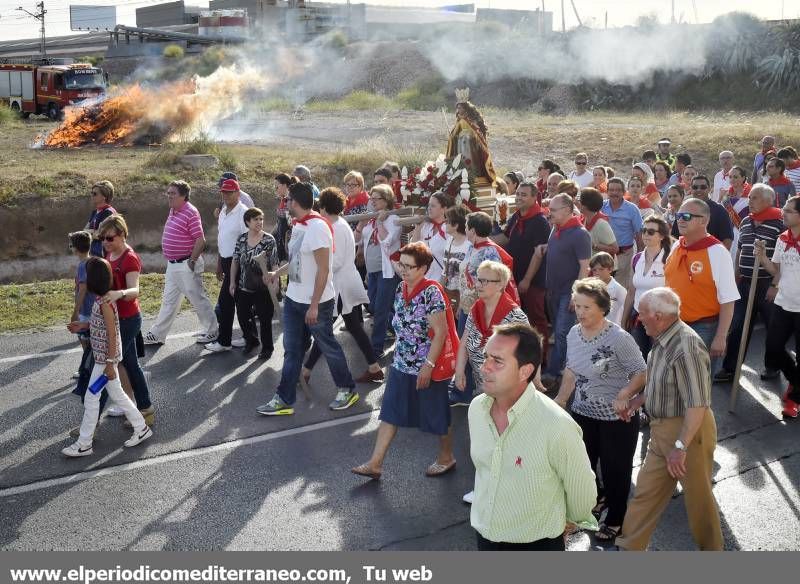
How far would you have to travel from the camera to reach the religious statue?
11820 mm

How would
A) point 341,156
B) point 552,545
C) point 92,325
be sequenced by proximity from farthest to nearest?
1. point 341,156
2. point 92,325
3. point 552,545

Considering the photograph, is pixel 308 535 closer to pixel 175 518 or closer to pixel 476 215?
pixel 175 518

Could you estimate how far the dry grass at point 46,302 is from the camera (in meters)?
10.9

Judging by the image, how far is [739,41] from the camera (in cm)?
4350

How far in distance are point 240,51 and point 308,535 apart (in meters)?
46.1

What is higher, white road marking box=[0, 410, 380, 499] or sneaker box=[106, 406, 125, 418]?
sneaker box=[106, 406, 125, 418]

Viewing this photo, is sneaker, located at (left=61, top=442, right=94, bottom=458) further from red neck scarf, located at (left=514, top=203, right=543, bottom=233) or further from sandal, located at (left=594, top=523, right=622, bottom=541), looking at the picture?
red neck scarf, located at (left=514, top=203, right=543, bottom=233)

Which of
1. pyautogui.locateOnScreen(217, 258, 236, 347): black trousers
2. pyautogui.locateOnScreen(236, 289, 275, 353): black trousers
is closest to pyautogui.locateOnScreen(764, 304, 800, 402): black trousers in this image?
pyautogui.locateOnScreen(236, 289, 275, 353): black trousers

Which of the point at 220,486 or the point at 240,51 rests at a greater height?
the point at 240,51

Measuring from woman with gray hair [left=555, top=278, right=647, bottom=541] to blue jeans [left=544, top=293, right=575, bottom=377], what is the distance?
94.2 inches

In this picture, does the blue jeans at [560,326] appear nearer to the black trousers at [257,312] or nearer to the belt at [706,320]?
the belt at [706,320]

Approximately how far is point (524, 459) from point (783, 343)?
523cm

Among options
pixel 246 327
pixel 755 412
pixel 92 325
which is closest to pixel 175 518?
pixel 92 325

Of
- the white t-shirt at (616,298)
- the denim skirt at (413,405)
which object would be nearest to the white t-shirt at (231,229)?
the denim skirt at (413,405)
